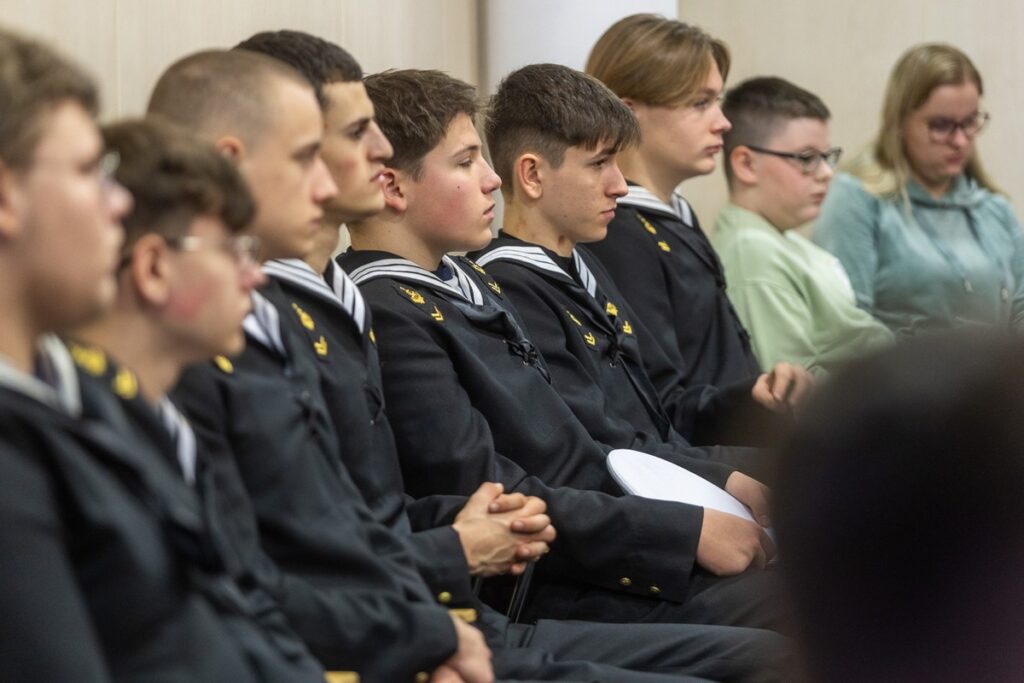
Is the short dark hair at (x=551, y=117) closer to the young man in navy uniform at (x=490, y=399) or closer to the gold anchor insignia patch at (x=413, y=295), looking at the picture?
the young man in navy uniform at (x=490, y=399)

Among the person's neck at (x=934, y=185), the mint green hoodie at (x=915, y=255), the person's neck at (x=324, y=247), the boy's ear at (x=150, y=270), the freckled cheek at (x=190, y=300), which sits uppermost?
the boy's ear at (x=150, y=270)

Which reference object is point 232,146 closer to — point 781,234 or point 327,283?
point 327,283

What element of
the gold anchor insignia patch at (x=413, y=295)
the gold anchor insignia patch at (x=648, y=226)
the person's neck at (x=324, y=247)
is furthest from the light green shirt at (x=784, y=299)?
the person's neck at (x=324, y=247)

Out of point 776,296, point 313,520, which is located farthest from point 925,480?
point 776,296

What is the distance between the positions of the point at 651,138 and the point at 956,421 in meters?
3.26

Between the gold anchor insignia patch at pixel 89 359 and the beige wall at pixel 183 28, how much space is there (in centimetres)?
87

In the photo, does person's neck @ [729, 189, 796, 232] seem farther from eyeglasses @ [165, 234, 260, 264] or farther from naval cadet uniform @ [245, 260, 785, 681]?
eyeglasses @ [165, 234, 260, 264]

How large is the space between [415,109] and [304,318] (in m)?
0.74

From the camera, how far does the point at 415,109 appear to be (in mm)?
2953

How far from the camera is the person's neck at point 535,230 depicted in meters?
3.44

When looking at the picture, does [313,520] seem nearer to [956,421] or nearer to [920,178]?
[956,421]

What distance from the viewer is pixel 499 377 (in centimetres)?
290

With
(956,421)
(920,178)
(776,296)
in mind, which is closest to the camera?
(956,421)

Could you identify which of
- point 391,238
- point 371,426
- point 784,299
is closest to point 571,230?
point 391,238
